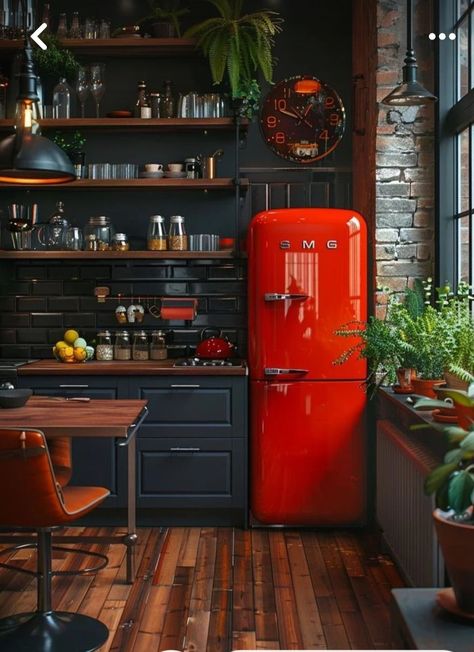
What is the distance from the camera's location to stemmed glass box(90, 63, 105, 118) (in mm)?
5770

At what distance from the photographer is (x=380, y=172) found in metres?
5.27

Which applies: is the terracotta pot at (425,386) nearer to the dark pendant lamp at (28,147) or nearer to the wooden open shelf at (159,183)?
the dark pendant lamp at (28,147)

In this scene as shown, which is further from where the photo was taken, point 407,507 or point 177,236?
point 177,236

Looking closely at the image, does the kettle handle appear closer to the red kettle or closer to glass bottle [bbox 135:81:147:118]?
the red kettle

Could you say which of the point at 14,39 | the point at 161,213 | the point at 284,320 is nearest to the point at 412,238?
the point at 284,320

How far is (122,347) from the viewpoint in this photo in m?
5.86

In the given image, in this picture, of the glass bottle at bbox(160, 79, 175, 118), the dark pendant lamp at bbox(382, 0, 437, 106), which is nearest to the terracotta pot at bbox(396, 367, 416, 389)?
the dark pendant lamp at bbox(382, 0, 437, 106)

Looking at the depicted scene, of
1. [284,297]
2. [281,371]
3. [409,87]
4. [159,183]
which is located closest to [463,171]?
[409,87]

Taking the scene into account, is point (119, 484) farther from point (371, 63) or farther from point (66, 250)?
point (371, 63)

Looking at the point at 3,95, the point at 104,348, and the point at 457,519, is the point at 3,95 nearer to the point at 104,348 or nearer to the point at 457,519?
the point at 104,348

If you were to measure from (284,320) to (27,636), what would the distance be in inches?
92.6

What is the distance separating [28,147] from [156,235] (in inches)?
76.6

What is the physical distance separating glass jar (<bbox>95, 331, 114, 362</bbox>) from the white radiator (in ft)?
6.05

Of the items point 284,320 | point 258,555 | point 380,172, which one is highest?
point 380,172
